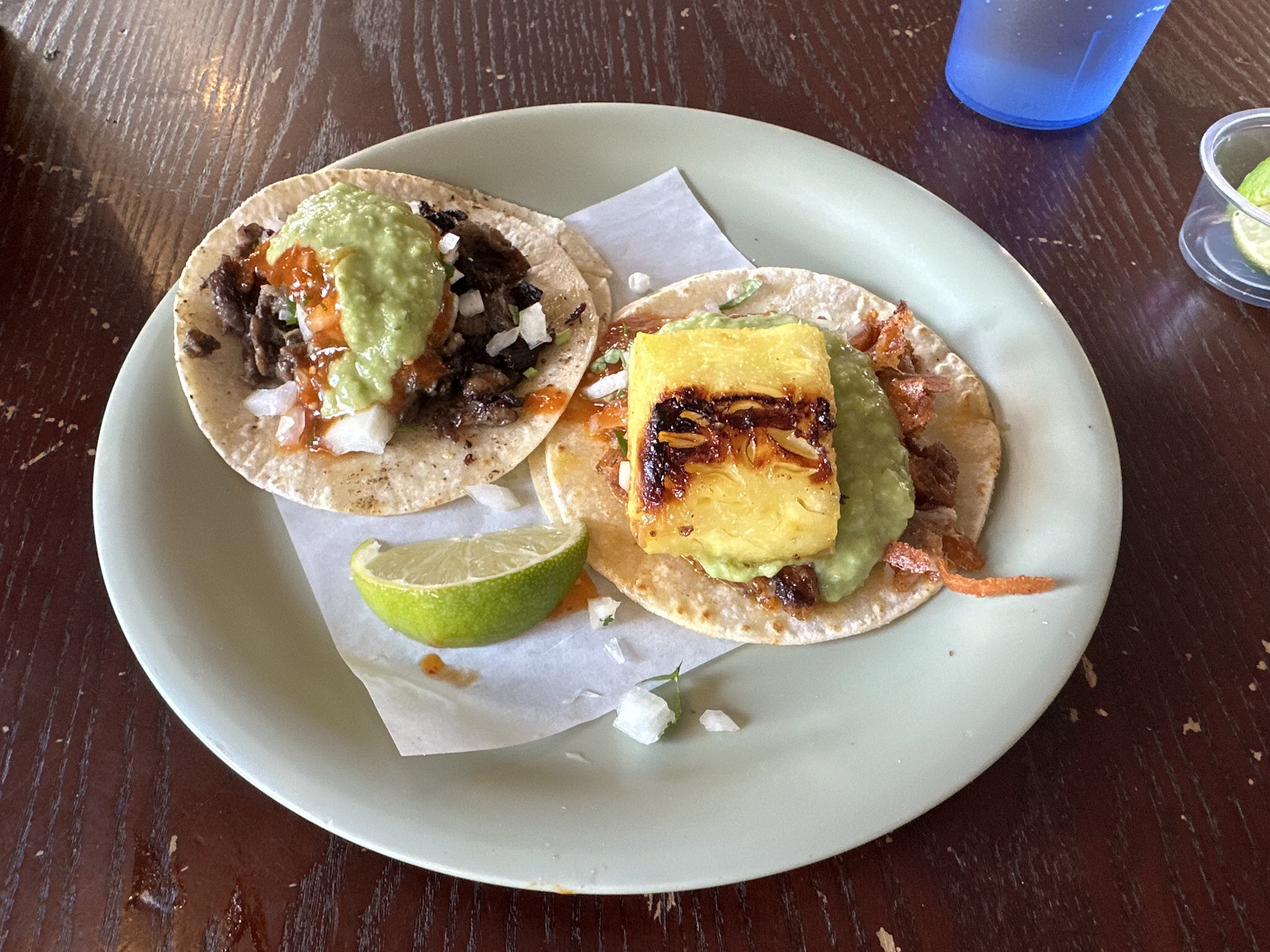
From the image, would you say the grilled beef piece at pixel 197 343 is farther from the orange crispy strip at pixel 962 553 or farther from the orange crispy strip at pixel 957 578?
the orange crispy strip at pixel 962 553

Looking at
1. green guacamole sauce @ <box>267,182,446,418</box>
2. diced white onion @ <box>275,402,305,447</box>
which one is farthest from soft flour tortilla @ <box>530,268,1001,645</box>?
diced white onion @ <box>275,402,305,447</box>

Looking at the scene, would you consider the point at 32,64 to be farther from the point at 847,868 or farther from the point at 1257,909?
the point at 1257,909

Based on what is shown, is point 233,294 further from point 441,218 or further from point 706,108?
point 706,108

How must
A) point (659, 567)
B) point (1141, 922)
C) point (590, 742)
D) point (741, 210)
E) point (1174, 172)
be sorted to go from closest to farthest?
point (1141, 922), point (590, 742), point (659, 567), point (741, 210), point (1174, 172)

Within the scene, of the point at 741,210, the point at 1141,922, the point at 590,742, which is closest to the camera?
the point at 1141,922

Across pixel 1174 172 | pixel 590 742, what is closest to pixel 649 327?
pixel 590 742

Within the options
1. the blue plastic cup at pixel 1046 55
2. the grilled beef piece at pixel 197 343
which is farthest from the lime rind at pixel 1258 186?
the grilled beef piece at pixel 197 343

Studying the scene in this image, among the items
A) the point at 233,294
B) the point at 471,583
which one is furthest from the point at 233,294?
the point at 471,583
